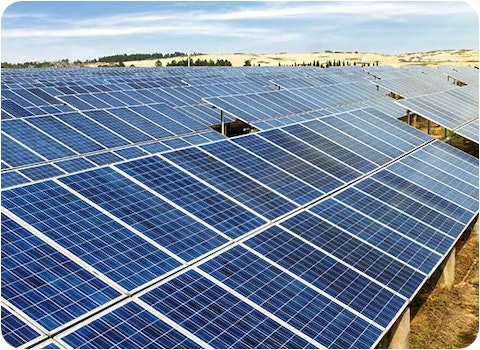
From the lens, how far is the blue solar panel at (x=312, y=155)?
18.8 m

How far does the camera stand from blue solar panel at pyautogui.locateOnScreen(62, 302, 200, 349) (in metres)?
8.34

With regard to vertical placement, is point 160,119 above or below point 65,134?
below

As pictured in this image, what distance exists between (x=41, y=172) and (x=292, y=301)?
31.3ft

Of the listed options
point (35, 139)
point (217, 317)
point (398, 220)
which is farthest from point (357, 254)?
point (35, 139)

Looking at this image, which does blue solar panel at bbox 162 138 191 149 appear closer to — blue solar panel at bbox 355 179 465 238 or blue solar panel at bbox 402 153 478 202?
blue solar panel at bbox 355 179 465 238

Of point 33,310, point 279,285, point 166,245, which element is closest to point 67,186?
point 166,245

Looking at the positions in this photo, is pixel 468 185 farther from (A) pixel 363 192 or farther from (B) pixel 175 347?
(B) pixel 175 347

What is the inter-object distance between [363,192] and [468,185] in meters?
6.87

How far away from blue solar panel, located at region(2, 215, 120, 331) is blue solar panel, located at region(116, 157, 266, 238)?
12.8ft

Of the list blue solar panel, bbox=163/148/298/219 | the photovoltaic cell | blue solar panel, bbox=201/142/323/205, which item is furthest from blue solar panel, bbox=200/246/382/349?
the photovoltaic cell

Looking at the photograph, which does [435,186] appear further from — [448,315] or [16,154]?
[16,154]

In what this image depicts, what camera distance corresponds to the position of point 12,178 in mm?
15516

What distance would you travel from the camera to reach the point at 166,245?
37.7ft

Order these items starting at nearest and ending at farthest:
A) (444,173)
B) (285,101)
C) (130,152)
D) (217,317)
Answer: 1. (217,317)
2. (130,152)
3. (444,173)
4. (285,101)
